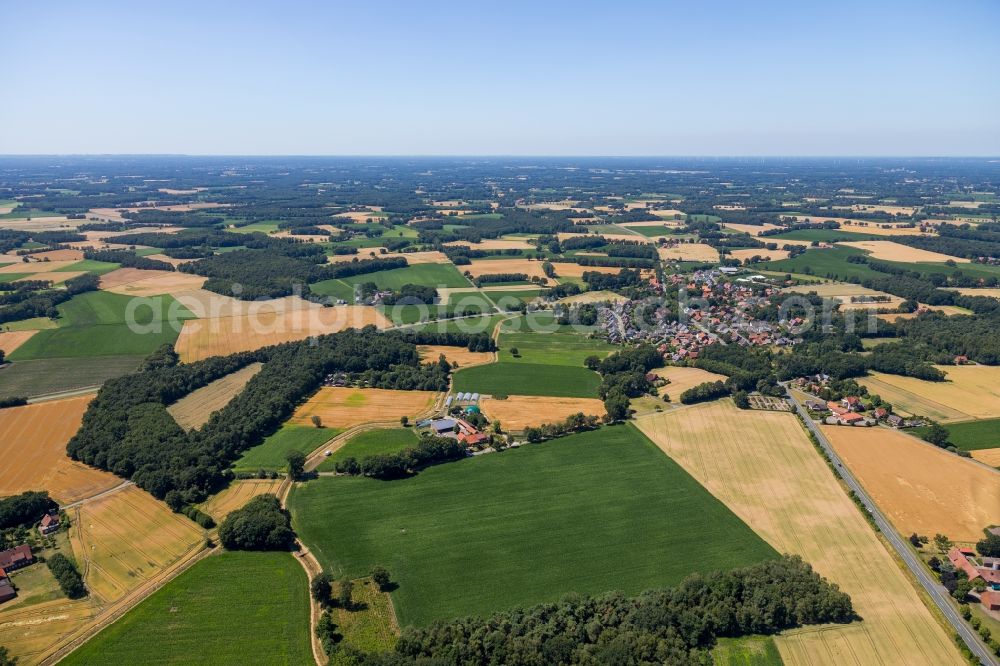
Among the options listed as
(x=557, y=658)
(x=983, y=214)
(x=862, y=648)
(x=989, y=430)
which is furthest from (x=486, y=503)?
(x=983, y=214)

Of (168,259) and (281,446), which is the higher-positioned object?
(168,259)

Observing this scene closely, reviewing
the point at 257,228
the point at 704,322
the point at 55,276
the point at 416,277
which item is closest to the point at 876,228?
the point at 704,322

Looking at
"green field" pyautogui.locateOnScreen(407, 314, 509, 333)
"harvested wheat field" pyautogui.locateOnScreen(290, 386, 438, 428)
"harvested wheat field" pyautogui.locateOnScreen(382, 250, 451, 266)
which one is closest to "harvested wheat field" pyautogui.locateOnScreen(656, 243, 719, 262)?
"harvested wheat field" pyautogui.locateOnScreen(382, 250, 451, 266)

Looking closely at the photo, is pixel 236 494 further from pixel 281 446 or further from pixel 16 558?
pixel 16 558

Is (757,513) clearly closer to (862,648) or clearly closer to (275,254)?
(862,648)

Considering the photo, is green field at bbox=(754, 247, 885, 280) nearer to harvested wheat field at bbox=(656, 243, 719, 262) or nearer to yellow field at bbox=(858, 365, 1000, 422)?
harvested wheat field at bbox=(656, 243, 719, 262)

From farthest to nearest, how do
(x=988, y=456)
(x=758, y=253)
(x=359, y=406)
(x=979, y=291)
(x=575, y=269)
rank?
(x=758, y=253) → (x=575, y=269) → (x=979, y=291) → (x=359, y=406) → (x=988, y=456)
